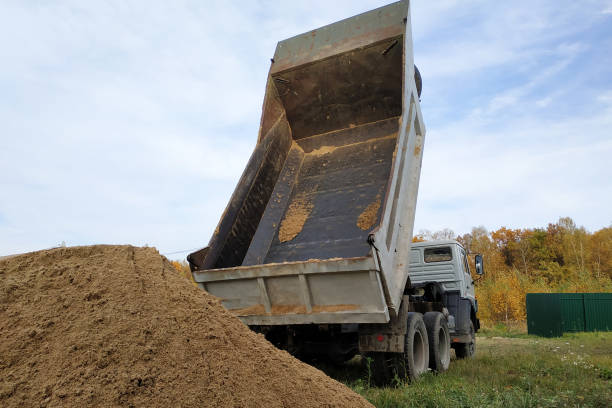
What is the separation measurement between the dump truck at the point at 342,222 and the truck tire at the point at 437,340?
0.02m

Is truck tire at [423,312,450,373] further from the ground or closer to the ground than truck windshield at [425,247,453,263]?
closer to the ground

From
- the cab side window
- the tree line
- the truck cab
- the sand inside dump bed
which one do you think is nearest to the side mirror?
the cab side window

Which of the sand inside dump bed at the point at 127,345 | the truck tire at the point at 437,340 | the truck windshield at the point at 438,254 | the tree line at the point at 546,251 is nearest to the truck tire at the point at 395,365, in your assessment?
the truck tire at the point at 437,340

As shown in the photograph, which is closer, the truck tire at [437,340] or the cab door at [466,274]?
the truck tire at [437,340]

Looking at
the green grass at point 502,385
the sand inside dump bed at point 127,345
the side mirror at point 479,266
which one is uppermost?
the side mirror at point 479,266

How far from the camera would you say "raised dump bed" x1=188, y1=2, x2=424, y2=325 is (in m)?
4.37

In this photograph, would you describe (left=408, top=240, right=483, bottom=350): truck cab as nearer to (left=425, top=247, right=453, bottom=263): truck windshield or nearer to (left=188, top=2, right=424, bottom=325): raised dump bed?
(left=425, top=247, right=453, bottom=263): truck windshield

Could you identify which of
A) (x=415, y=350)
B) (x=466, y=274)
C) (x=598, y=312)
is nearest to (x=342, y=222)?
(x=415, y=350)

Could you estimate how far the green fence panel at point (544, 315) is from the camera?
17016 millimetres

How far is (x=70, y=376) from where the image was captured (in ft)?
7.05

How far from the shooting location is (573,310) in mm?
17906

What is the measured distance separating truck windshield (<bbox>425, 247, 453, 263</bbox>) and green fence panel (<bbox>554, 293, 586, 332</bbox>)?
11.9 metres

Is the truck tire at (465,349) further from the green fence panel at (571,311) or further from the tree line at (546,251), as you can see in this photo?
the tree line at (546,251)

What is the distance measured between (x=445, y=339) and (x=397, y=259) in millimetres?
2266
